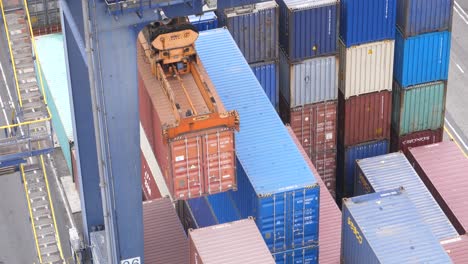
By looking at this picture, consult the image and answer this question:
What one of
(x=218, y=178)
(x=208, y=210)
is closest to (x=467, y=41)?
(x=208, y=210)

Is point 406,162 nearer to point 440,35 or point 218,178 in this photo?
point 440,35

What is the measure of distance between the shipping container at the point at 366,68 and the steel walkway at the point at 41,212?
1897 centimetres

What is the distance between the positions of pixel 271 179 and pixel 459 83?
3478 cm

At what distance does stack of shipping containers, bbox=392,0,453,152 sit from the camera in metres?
57.3

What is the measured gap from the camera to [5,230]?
66875 mm

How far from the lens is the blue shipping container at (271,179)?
46.4 meters

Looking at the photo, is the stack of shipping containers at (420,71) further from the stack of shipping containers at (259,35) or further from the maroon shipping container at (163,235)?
the maroon shipping container at (163,235)

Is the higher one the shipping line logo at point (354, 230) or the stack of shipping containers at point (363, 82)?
the stack of shipping containers at point (363, 82)

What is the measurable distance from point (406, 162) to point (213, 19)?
42.1 ft

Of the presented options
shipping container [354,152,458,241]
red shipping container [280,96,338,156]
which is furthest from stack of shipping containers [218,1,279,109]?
shipping container [354,152,458,241]

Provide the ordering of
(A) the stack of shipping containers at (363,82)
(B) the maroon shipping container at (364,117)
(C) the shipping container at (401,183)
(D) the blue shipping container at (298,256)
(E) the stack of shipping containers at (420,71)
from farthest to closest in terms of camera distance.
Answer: (B) the maroon shipping container at (364,117), (E) the stack of shipping containers at (420,71), (A) the stack of shipping containers at (363,82), (C) the shipping container at (401,183), (D) the blue shipping container at (298,256)

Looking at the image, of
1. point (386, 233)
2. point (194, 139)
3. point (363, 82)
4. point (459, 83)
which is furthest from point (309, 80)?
point (459, 83)

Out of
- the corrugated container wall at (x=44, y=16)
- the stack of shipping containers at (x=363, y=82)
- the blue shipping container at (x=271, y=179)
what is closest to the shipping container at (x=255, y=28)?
the stack of shipping containers at (x=363, y=82)

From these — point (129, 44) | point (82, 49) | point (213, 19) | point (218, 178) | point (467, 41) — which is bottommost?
point (218, 178)
